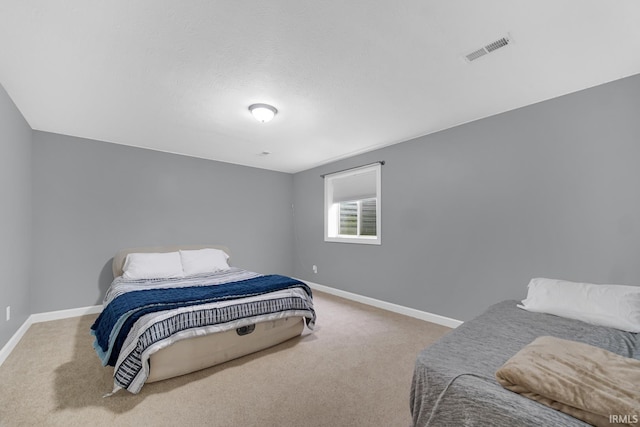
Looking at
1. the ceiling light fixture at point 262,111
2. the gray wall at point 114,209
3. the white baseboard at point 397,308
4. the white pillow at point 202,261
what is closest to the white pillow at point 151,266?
the white pillow at point 202,261

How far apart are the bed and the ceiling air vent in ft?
8.37

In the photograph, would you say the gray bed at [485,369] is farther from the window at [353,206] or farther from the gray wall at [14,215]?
the gray wall at [14,215]

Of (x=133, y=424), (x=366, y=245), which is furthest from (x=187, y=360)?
(x=366, y=245)

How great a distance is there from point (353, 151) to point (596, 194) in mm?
2817

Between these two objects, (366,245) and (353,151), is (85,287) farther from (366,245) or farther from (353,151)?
(353,151)

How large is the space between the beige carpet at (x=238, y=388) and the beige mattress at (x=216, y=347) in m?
0.06

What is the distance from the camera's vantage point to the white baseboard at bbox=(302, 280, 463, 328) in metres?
3.23

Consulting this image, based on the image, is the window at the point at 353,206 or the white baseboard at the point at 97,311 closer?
the white baseboard at the point at 97,311

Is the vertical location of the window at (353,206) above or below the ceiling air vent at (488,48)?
below

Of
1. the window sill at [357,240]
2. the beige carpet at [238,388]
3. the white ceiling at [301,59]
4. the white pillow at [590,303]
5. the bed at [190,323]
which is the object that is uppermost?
the white ceiling at [301,59]

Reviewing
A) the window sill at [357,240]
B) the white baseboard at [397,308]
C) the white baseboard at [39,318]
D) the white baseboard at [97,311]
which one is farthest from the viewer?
the window sill at [357,240]

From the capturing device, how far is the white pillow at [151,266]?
3420 mm

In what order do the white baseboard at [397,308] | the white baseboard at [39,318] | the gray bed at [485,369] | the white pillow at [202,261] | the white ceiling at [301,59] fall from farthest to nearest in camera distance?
1. the white pillow at [202,261]
2. the white baseboard at [397,308]
3. the white baseboard at [39,318]
4. the white ceiling at [301,59]
5. the gray bed at [485,369]

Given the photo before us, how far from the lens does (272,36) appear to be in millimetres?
1736
